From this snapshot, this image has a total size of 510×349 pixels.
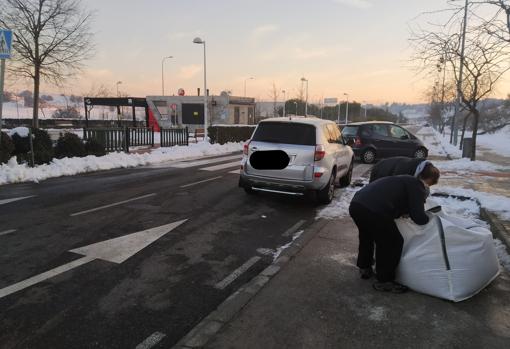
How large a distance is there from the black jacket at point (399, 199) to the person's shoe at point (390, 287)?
29.0 inches

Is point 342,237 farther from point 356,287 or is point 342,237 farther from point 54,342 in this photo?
point 54,342

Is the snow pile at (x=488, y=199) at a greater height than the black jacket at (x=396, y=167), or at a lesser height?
lesser

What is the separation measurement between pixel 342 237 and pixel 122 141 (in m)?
14.1

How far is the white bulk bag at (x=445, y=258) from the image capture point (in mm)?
4281

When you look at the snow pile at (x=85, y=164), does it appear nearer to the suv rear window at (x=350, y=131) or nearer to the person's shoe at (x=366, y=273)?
the suv rear window at (x=350, y=131)

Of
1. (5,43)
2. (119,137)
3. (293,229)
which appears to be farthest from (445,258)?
(119,137)

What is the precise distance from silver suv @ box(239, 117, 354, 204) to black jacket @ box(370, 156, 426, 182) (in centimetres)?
230

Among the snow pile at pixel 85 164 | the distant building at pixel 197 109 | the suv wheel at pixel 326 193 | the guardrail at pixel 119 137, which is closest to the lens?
the suv wheel at pixel 326 193

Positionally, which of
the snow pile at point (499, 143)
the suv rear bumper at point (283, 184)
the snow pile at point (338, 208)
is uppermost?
the suv rear bumper at point (283, 184)

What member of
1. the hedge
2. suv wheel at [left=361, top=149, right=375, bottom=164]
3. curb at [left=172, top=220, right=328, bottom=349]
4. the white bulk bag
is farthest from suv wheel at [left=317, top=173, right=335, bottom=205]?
the hedge

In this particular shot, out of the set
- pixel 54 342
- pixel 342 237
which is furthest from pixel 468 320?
pixel 54 342

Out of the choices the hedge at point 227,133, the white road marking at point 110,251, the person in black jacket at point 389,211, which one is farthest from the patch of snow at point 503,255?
the hedge at point 227,133

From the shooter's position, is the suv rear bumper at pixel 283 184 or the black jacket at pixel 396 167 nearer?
the black jacket at pixel 396 167

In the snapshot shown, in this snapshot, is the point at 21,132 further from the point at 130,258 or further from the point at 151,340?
the point at 151,340
